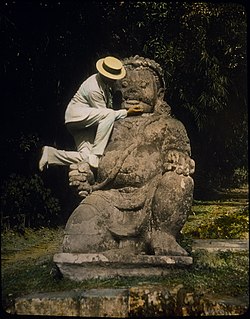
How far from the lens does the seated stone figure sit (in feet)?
13.5

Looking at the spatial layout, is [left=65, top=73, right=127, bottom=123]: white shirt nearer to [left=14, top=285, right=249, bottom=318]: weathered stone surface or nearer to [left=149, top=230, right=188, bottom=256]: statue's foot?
[left=149, top=230, right=188, bottom=256]: statue's foot

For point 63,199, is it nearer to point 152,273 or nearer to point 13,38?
point 13,38

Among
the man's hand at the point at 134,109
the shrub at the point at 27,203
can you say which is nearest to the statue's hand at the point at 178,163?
the man's hand at the point at 134,109

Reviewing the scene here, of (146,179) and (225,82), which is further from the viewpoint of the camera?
(225,82)

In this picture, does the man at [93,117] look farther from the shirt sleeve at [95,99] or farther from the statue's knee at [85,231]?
the statue's knee at [85,231]

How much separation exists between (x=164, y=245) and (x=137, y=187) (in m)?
0.55

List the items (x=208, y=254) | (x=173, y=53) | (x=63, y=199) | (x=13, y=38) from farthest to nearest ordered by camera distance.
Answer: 1. (x=173, y=53)
2. (x=63, y=199)
3. (x=13, y=38)
4. (x=208, y=254)

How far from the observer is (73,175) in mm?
4387

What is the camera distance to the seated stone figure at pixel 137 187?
412 centimetres

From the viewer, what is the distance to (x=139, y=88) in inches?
182

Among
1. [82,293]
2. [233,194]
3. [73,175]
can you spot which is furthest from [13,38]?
[233,194]

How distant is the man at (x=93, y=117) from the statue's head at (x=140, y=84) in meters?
0.07

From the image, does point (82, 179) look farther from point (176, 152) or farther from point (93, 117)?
point (176, 152)

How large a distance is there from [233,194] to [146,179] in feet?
19.5
